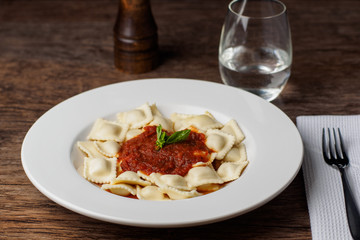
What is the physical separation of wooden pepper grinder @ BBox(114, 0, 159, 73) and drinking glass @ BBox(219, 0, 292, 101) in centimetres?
49

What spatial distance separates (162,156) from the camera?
2.06m

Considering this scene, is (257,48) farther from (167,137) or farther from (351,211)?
(351,211)

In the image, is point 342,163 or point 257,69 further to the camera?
point 257,69

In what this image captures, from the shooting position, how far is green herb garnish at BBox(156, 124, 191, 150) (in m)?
2.08

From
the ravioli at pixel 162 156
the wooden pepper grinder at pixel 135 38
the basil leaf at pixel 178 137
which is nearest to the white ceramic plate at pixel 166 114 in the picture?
the ravioli at pixel 162 156

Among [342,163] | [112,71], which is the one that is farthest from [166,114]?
[342,163]

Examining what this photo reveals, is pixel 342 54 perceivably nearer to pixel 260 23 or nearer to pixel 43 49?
pixel 260 23

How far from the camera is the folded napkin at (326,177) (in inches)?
71.7

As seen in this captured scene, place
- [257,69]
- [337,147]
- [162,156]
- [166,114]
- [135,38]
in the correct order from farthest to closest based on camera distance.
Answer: [135,38]
[257,69]
[166,114]
[337,147]
[162,156]

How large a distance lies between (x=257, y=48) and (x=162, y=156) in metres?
0.95

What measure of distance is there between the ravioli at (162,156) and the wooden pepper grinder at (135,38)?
61 cm

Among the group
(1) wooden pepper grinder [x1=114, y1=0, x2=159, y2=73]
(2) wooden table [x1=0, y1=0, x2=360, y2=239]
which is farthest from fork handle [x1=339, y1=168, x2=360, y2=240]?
(1) wooden pepper grinder [x1=114, y1=0, x2=159, y2=73]

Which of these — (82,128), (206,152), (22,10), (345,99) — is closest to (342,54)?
(345,99)

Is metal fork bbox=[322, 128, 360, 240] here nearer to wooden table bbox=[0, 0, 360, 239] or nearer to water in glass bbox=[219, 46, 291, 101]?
wooden table bbox=[0, 0, 360, 239]
